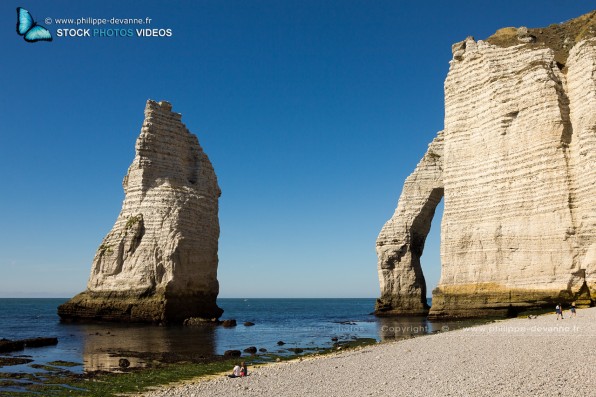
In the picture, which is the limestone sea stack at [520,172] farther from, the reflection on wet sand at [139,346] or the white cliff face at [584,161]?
the reflection on wet sand at [139,346]

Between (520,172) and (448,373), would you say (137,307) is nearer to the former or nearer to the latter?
(520,172)

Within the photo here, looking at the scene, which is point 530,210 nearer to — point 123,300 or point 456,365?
point 456,365

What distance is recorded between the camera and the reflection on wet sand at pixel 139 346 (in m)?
18.7

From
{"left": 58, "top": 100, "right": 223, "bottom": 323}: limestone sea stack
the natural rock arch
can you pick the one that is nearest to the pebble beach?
{"left": 58, "top": 100, "right": 223, "bottom": 323}: limestone sea stack

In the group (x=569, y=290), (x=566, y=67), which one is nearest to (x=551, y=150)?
(x=566, y=67)

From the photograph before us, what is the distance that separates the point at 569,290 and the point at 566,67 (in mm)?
13146

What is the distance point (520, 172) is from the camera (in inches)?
1140

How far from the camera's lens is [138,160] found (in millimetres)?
40812

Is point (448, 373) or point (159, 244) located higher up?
point (159, 244)

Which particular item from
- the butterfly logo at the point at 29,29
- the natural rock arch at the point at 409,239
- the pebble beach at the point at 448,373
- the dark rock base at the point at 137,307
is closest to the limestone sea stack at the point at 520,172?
the natural rock arch at the point at 409,239

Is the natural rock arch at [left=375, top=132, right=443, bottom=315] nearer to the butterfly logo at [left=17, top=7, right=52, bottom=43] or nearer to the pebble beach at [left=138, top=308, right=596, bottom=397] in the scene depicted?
the pebble beach at [left=138, top=308, right=596, bottom=397]

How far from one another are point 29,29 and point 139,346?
563 inches

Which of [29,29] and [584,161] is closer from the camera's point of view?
[29,29]

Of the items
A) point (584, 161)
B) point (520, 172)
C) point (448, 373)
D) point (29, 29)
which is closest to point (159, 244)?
point (29, 29)
